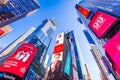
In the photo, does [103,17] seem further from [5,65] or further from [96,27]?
[5,65]

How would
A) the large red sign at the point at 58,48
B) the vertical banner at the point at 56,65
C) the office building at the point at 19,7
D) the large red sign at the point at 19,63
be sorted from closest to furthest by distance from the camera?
1. the large red sign at the point at 19,63
2. the vertical banner at the point at 56,65
3. the large red sign at the point at 58,48
4. the office building at the point at 19,7

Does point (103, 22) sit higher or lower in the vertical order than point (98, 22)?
higher

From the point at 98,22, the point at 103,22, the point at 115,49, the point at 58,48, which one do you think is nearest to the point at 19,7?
the point at 58,48

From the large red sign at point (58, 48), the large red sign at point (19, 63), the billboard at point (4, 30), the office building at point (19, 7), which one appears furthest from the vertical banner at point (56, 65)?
the office building at point (19, 7)

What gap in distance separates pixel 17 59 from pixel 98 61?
157ft

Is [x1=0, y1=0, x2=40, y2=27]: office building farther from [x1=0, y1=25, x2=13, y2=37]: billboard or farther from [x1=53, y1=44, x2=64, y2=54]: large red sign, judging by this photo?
[x1=53, y1=44, x2=64, y2=54]: large red sign

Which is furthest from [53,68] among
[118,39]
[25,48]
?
[118,39]

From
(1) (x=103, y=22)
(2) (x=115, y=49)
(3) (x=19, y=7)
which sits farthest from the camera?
(3) (x=19, y=7)

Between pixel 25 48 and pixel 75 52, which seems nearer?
pixel 25 48

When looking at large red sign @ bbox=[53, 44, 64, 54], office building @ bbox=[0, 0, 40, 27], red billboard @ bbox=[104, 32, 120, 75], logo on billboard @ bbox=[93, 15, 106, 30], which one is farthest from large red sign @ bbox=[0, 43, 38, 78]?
office building @ bbox=[0, 0, 40, 27]

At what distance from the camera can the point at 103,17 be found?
49.2 ft

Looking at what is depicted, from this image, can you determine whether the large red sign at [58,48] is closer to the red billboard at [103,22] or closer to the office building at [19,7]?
the office building at [19,7]

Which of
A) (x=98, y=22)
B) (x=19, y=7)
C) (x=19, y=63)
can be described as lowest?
(x=19, y=63)

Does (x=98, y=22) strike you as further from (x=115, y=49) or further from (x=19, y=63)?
(x=19, y=63)
